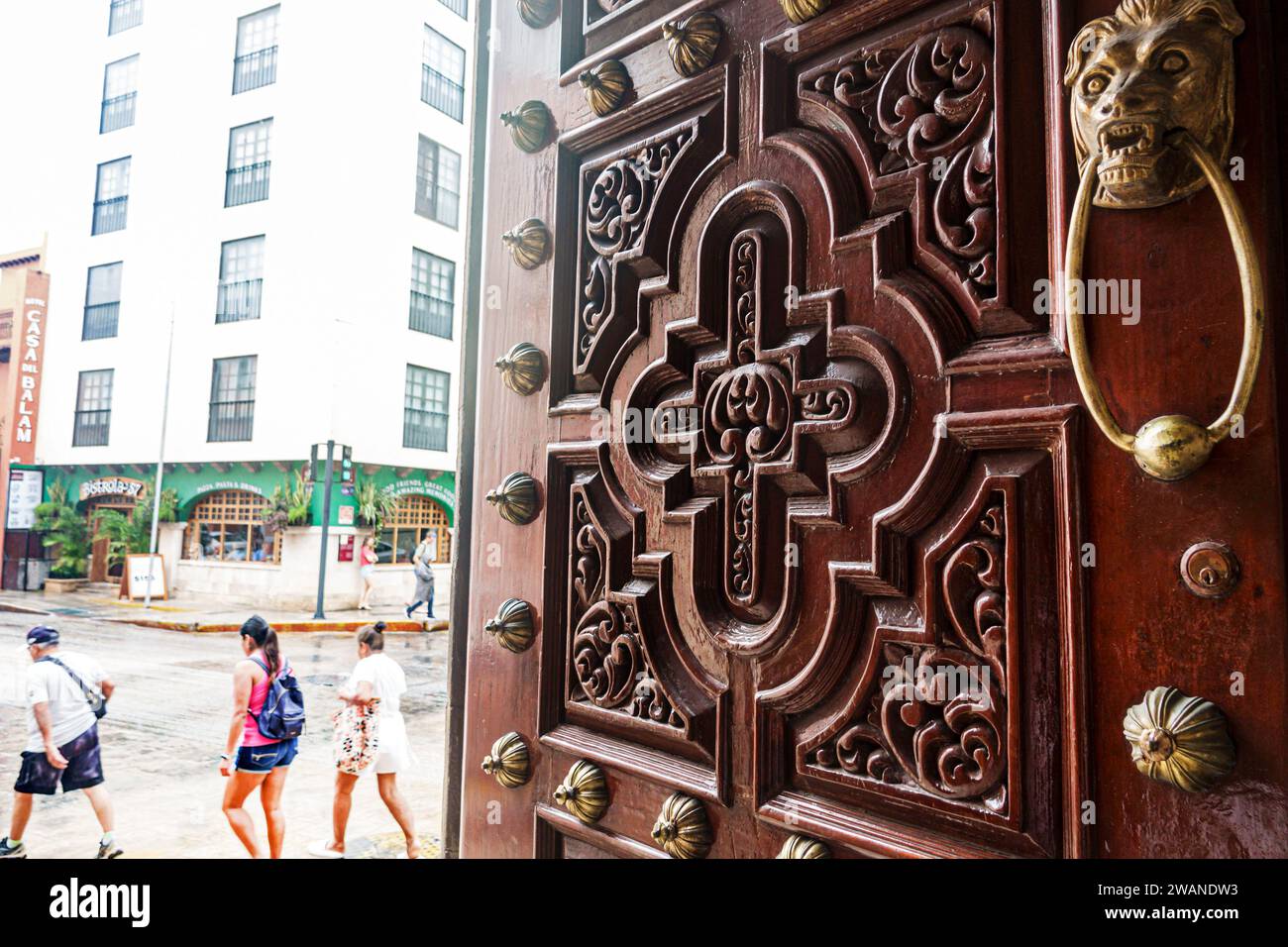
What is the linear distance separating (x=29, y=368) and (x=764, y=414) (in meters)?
12.6

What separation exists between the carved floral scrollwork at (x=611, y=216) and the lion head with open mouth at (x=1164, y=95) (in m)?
0.44

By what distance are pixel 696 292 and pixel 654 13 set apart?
365 mm

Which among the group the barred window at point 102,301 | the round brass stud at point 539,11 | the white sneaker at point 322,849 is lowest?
the white sneaker at point 322,849

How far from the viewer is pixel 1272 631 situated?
0.47 metres

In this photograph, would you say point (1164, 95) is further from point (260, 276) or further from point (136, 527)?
point (136, 527)

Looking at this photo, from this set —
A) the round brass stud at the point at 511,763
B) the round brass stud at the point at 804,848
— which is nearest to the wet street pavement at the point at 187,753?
the round brass stud at the point at 511,763

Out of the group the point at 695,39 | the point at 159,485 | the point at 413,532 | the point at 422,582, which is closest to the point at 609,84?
the point at 695,39

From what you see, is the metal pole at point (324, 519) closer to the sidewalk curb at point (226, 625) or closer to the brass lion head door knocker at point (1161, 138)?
the sidewalk curb at point (226, 625)

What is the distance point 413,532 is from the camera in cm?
1086

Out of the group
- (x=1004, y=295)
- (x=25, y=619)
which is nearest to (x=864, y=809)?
(x=1004, y=295)

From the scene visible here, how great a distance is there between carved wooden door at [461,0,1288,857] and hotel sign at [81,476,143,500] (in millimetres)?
11957

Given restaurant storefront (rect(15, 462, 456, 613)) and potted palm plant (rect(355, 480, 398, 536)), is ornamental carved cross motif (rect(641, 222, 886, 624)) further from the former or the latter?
potted palm plant (rect(355, 480, 398, 536))

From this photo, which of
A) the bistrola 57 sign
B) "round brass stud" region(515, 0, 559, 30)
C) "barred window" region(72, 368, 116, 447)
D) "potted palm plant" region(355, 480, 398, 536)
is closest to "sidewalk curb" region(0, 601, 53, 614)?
the bistrola 57 sign

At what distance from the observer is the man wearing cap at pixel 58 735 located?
2945mm
